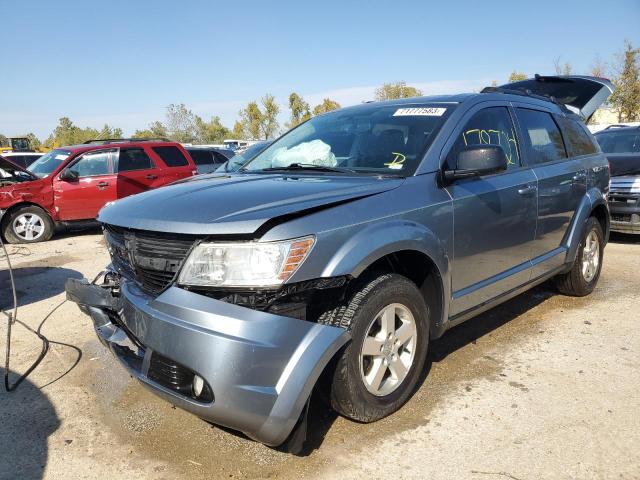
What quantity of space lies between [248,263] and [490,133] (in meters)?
2.26

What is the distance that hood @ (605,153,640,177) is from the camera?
7.52 m

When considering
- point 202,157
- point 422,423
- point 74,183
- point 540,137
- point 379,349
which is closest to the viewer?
point 379,349

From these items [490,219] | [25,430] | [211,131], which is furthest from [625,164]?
[211,131]

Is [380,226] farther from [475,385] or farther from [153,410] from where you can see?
[153,410]

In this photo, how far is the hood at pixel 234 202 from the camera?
2.22 meters

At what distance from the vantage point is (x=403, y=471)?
2.38 meters

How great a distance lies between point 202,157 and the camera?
46.4ft

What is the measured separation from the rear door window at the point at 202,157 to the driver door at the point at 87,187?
14.5ft

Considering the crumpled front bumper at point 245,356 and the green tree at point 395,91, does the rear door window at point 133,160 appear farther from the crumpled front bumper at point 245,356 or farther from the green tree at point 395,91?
the green tree at point 395,91

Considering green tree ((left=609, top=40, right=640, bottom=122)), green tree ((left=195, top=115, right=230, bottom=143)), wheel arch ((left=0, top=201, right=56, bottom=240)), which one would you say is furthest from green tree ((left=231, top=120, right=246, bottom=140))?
wheel arch ((left=0, top=201, right=56, bottom=240))

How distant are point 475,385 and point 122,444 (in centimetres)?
211

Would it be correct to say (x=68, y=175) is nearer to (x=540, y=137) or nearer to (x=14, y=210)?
(x=14, y=210)

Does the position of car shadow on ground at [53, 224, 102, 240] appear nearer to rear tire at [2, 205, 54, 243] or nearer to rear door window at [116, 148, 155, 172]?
rear tire at [2, 205, 54, 243]

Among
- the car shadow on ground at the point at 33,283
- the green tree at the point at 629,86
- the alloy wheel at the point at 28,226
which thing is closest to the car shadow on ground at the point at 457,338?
the car shadow on ground at the point at 33,283
